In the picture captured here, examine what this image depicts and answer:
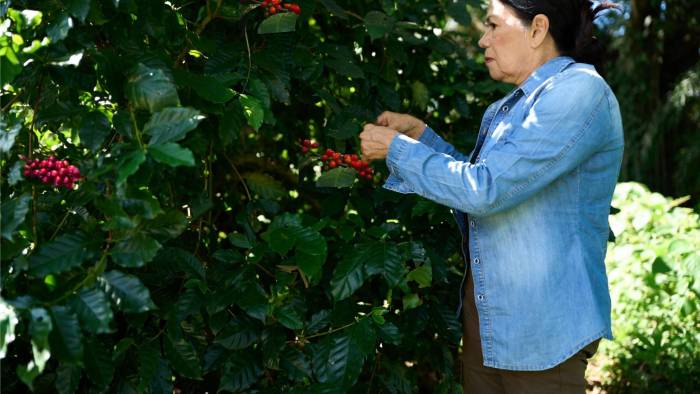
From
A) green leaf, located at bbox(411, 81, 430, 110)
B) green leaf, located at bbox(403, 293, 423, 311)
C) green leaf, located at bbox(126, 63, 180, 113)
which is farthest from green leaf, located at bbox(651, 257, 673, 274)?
green leaf, located at bbox(126, 63, 180, 113)

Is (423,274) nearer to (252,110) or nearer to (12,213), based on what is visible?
(252,110)

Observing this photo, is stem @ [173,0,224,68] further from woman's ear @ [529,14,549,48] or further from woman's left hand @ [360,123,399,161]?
woman's ear @ [529,14,549,48]

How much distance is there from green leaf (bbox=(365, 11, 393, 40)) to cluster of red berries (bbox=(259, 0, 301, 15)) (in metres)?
0.28

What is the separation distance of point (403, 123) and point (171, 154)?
2.80 ft

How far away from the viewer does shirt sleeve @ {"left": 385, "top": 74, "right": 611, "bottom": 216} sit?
1568 mm

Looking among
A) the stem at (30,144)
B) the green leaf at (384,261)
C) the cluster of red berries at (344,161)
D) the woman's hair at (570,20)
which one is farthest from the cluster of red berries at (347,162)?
the stem at (30,144)

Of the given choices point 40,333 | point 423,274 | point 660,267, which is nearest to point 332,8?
point 423,274

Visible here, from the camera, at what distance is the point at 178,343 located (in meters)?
1.84

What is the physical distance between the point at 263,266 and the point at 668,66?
5.49 metres

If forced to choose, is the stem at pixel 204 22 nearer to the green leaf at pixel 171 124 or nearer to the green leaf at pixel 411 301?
the green leaf at pixel 171 124

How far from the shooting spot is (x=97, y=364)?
159 centimetres

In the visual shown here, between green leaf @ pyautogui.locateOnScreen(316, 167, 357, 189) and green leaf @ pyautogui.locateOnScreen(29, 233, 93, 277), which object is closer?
green leaf @ pyautogui.locateOnScreen(29, 233, 93, 277)

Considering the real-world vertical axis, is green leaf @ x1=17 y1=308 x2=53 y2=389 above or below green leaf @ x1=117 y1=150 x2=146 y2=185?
below

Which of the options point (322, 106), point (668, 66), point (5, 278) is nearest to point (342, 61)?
point (322, 106)
